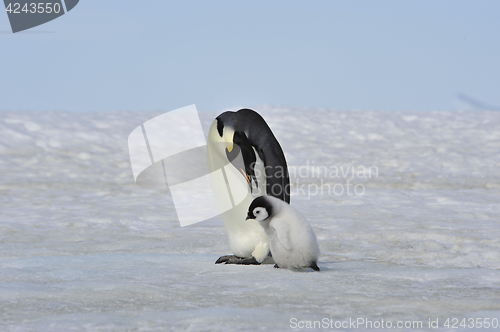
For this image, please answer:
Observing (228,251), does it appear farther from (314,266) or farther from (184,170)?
(184,170)

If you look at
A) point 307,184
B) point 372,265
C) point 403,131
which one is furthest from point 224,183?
point 403,131

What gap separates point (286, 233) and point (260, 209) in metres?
0.21

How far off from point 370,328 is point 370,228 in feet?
10.5

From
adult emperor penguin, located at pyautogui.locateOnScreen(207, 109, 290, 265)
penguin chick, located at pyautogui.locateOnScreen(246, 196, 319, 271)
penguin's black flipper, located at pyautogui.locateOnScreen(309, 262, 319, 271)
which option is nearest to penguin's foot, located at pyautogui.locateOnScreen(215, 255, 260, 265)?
adult emperor penguin, located at pyautogui.locateOnScreen(207, 109, 290, 265)

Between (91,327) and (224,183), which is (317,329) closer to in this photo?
(91,327)

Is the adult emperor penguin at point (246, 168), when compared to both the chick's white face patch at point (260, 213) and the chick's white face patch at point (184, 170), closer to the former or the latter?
the chick's white face patch at point (184, 170)

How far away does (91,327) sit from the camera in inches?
81.7

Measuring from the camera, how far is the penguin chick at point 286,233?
3.07m

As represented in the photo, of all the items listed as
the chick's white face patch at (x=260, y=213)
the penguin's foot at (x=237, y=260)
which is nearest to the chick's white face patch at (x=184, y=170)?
the penguin's foot at (x=237, y=260)

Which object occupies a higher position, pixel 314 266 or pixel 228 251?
pixel 314 266

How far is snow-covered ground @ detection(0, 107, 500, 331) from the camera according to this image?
229 centimetres

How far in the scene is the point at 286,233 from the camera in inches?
121

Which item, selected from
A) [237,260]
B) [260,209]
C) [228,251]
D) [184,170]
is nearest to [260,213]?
[260,209]

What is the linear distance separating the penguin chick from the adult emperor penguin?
0.75 ft
